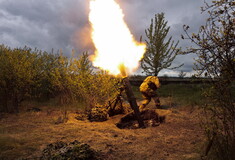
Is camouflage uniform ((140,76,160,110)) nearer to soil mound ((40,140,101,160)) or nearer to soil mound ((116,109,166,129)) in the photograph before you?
soil mound ((116,109,166,129))

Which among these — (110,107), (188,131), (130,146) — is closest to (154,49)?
(110,107)

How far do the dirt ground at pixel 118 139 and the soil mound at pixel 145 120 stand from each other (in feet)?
1.83

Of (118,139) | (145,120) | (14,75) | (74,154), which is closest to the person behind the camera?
(74,154)

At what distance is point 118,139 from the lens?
6.05m

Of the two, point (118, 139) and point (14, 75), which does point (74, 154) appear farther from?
point (14, 75)

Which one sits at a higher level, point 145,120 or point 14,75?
point 14,75

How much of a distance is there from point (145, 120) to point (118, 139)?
3261 mm

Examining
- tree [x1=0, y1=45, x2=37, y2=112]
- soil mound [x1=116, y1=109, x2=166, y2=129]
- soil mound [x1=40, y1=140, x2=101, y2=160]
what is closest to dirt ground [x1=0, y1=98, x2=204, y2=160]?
soil mound [x1=40, y1=140, x2=101, y2=160]

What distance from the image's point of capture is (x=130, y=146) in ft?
17.8

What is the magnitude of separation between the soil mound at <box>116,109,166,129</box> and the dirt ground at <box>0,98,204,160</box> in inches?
22.0

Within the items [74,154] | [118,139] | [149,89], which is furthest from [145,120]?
[74,154]

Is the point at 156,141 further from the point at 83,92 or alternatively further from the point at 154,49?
the point at 154,49

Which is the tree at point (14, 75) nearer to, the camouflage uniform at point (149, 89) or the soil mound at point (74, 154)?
the camouflage uniform at point (149, 89)

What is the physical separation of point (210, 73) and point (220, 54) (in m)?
0.40
